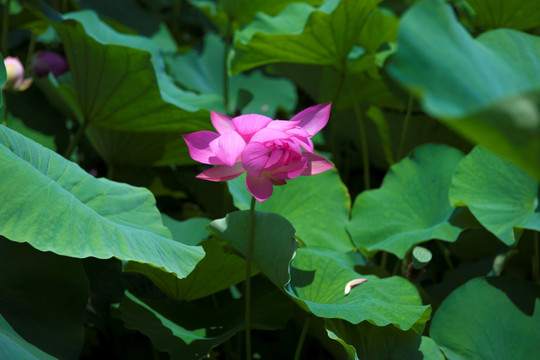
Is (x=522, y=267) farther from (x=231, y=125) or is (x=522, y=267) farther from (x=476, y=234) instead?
(x=231, y=125)

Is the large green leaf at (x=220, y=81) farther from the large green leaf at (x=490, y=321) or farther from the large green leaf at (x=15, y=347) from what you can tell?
the large green leaf at (x=15, y=347)

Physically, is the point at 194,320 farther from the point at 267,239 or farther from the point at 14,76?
the point at 14,76

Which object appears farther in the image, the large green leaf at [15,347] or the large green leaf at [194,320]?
the large green leaf at [194,320]

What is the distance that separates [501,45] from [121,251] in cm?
51

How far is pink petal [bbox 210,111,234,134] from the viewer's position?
31.1 inches

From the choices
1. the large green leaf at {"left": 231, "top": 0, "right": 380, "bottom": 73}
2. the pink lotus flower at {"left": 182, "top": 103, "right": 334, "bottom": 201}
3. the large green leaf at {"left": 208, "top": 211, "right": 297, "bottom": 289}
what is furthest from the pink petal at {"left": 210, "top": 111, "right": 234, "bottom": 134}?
the large green leaf at {"left": 231, "top": 0, "right": 380, "bottom": 73}

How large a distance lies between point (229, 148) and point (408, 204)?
48 cm

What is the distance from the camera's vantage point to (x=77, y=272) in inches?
33.4

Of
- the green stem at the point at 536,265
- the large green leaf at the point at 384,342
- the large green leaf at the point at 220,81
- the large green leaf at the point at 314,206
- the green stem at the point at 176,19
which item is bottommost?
the green stem at the point at 176,19

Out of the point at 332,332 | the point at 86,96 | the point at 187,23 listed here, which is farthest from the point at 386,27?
the point at 187,23

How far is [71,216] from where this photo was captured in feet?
2.44

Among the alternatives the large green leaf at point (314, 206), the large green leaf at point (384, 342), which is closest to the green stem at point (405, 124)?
the large green leaf at point (314, 206)

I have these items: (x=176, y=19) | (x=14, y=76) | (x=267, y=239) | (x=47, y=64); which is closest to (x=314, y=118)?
(x=267, y=239)

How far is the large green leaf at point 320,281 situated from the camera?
79 centimetres
